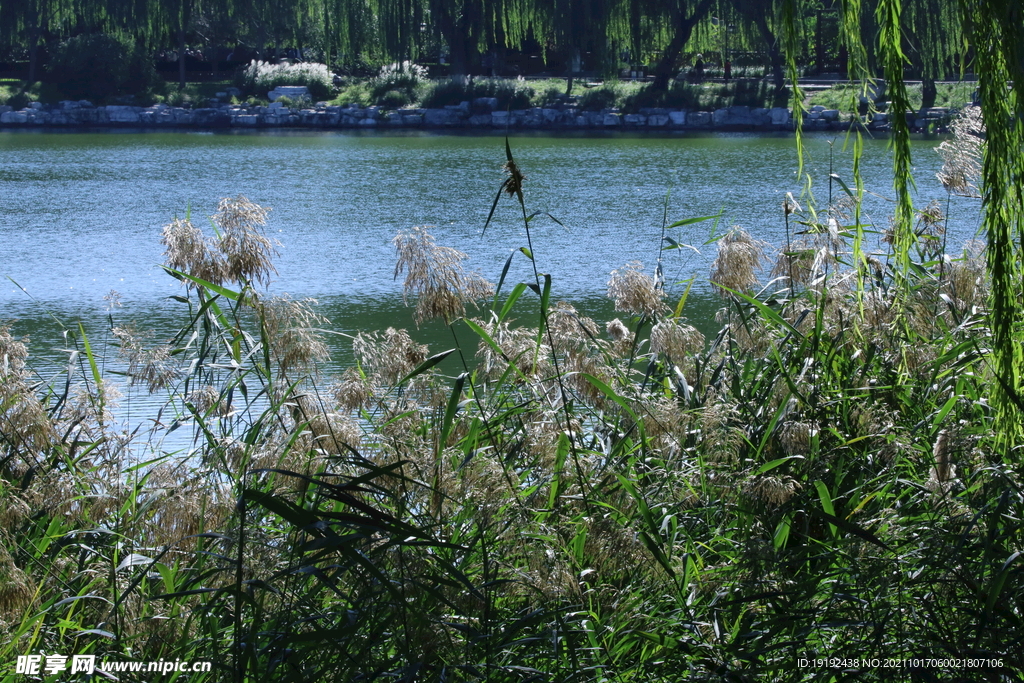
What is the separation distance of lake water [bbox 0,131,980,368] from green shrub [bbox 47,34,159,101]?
7.17 meters

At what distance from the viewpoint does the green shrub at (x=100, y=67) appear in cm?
2672

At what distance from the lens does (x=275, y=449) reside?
2.07 m

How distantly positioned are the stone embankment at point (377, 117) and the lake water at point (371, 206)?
4200 millimetres

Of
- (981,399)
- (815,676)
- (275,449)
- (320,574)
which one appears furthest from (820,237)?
(320,574)

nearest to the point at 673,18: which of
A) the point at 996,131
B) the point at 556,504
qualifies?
the point at 556,504

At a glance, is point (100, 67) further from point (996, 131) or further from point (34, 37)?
point (996, 131)

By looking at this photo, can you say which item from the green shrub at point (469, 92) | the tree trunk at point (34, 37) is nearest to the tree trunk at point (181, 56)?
the tree trunk at point (34, 37)

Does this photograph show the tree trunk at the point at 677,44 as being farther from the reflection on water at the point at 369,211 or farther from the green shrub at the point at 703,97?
the reflection on water at the point at 369,211

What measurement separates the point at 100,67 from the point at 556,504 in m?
28.3

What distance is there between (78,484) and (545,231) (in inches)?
282

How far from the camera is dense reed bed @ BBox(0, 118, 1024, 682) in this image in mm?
1626

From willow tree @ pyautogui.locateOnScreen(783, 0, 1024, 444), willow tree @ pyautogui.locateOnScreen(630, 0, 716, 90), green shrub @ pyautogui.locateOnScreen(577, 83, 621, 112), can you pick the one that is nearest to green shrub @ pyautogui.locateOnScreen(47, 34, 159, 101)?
green shrub @ pyautogui.locateOnScreen(577, 83, 621, 112)

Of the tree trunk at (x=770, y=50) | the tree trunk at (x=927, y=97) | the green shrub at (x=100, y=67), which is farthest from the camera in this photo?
the green shrub at (x=100, y=67)

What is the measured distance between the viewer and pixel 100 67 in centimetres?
2683
